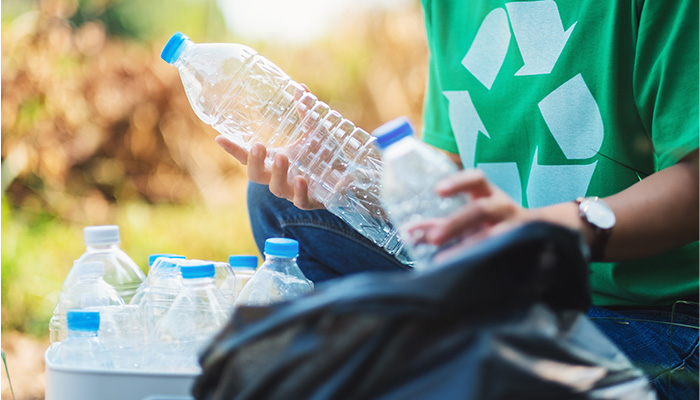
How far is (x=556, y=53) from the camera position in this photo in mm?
1457

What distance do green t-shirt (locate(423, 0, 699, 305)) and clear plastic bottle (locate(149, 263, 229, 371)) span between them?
0.78 meters

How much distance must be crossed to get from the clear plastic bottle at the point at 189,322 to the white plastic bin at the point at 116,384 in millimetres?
107

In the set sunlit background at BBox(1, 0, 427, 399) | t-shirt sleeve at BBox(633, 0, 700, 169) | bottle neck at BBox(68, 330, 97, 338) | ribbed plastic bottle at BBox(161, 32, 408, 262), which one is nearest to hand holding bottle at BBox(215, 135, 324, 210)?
ribbed plastic bottle at BBox(161, 32, 408, 262)

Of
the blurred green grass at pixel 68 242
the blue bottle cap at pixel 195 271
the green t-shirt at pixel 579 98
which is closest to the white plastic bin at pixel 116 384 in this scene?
the blue bottle cap at pixel 195 271

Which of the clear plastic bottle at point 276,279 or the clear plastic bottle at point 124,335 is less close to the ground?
the clear plastic bottle at point 276,279

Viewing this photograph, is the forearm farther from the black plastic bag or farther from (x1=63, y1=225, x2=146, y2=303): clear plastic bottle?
(x1=63, y1=225, x2=146, y2=303): clear plastic bottle

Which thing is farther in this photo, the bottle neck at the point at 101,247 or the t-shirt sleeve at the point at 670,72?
the bottle neck at the point at 101,247

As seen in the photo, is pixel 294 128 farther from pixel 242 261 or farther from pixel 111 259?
pixel 111 259

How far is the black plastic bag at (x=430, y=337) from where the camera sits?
704mm

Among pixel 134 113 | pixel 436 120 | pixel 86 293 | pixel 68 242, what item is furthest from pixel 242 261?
pixel 134 113

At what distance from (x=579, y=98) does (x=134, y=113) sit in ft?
10.2

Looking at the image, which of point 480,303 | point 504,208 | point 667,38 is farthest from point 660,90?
point 480,303

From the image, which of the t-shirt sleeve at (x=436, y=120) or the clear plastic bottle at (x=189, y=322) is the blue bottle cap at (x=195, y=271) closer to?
the clear plastic bottle at (x=189, y=322)

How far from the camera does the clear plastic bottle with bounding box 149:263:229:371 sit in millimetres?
1168
